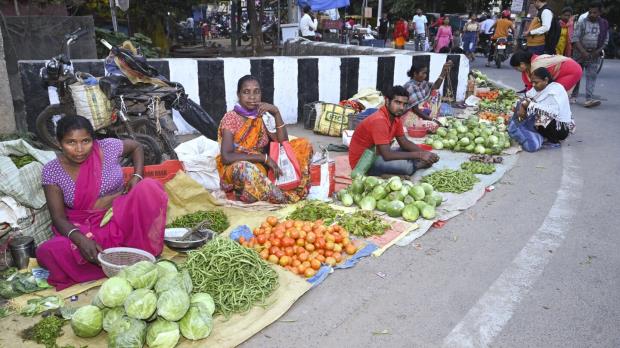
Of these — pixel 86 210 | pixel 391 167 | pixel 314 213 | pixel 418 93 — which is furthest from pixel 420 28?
pixel 86 210

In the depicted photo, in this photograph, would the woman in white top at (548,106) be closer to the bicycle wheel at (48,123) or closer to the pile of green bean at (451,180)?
the pile of green bean at (451,180)

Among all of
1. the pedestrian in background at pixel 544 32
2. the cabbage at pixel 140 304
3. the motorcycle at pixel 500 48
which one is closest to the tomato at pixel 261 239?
the cabbage at pixel 140 304

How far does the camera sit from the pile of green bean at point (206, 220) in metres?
4.30

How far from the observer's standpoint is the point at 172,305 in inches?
109

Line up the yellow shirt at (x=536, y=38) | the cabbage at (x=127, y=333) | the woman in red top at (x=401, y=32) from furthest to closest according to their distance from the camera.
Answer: the woman in red top at (x=401, y=32), the yellow shirt at (x=536, y=38), the cabbage at (x=127, y=333)

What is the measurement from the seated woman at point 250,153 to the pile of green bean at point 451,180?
1512mm

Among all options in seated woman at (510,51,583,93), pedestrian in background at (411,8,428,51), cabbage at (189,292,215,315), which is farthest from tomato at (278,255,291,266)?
pedestrian in background at (411,8,428,51)

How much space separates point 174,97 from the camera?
5.95 metres

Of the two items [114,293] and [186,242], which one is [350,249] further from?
[114,293]

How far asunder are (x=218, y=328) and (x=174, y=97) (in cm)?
372

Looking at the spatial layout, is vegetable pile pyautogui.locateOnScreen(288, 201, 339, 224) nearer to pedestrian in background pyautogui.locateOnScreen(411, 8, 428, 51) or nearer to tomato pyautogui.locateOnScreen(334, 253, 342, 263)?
tomato pyautogui.locateOnScreen(334, 253, 342, 263)

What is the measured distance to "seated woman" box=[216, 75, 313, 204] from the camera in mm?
4762

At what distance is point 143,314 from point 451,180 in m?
3.86

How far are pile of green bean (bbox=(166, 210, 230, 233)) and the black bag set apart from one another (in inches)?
90.2
